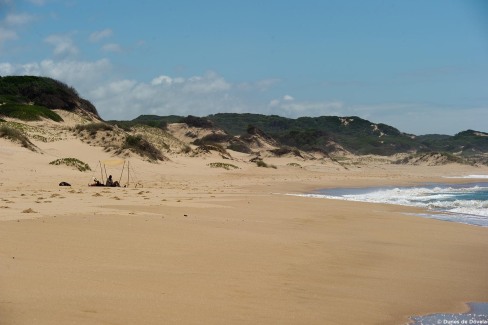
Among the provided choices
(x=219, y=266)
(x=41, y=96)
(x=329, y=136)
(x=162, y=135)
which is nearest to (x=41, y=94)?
(x=41, y=96)

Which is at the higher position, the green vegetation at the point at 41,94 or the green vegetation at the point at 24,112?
the green vegetation at the point at 41,94

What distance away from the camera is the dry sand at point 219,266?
5316mm

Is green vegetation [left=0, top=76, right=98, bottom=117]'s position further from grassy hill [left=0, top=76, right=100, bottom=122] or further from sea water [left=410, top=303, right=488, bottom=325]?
sea water [left=410, top=303, right=488, bottom=325]

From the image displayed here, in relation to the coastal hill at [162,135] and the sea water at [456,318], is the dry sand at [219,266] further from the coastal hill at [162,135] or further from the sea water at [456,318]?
the coastal hill at [162,135]

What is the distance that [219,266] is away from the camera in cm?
744

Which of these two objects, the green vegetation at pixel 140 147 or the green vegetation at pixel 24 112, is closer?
the green vegetation at pixel 140 147

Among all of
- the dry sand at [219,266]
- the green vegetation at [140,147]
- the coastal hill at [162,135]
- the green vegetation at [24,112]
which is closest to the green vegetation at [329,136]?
A: the coastal hill at [162,135]

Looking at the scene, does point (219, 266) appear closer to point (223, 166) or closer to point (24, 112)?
point (223, 166)

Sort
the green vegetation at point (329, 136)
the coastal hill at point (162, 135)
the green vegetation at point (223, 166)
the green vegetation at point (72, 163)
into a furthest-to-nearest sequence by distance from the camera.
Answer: the green vegetation at point (329, 136)
the green vegetation at point (223, 166)
the coastal hill at point (162, 135)
the green vegetation at point (72, 163)

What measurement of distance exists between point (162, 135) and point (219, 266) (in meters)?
45.7

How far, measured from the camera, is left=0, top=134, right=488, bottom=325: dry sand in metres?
5.32

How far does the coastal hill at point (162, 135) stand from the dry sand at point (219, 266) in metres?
20.0

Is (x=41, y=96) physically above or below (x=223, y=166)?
above

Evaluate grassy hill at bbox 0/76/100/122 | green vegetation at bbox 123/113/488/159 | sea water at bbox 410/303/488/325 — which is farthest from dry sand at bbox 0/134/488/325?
green vegetation at bbox 123/113/488/159
